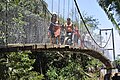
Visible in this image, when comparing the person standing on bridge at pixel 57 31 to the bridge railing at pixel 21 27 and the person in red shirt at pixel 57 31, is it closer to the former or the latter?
the person in red shirt at pixel 57 31

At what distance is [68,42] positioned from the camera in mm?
7637

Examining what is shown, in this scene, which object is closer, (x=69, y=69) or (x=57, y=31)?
(x=57, y=31)

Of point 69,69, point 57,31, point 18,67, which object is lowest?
point 69,69

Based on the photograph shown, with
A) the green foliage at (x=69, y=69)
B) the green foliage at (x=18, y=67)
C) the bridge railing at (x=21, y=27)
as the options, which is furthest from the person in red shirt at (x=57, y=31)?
the green foliage at (x=69, y=69)

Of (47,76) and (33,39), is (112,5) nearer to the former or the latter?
(47,76)

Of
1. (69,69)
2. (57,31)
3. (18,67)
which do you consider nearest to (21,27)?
(57,31)

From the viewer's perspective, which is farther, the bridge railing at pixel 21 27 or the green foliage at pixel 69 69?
the green foliage at pixel 69 69

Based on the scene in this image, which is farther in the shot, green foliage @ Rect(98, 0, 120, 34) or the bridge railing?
green foliage @ Rect(98, 0, 120, 34)

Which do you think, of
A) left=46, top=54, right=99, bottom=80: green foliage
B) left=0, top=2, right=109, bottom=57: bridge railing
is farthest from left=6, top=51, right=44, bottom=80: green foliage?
left=46, top=54, right=99, bottom=80: green foliage

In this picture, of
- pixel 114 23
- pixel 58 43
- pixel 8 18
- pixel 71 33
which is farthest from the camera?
pixel 114 23

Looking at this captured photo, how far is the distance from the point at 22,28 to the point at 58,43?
0.85 m

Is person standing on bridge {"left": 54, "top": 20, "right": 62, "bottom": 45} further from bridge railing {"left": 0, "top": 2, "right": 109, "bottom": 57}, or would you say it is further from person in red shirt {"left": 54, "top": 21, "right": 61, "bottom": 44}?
bridge railing {"left": 0, "top": 2, "right": 109, "bottom": 57}

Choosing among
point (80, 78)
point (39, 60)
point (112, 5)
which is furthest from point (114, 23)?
point (39, 60)

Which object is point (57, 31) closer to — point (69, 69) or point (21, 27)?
point (21, 27)
